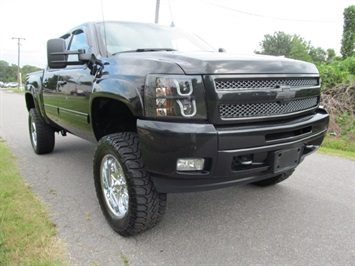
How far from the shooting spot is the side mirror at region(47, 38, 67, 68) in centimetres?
295

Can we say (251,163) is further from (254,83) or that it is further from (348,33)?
(348,33)

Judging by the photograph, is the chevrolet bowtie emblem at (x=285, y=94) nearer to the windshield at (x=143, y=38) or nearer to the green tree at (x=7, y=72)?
the windshield at (x=143, y=38)

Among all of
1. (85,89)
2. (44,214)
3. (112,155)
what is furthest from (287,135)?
(44,214)

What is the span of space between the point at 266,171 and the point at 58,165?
11.2 feet

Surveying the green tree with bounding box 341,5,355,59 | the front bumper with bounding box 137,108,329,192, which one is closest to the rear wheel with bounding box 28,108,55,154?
the front bumper with bounding box 137,108,329,192

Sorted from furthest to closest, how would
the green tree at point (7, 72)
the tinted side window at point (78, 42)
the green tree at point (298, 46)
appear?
the green tree at point (7, 72), the green tree at point (298, 46), the tinted side window at point (78, 42)

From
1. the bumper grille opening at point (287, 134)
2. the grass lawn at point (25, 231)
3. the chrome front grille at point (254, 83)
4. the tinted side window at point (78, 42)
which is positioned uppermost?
the tinted side window at point (78, 42)

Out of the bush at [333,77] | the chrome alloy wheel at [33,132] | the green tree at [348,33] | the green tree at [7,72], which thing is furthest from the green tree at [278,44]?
the green tree at [7,72]

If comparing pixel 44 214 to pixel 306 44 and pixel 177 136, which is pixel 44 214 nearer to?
pixel 177 136

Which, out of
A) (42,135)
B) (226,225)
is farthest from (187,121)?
(42,135)

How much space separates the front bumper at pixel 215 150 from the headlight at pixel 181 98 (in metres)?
0.08

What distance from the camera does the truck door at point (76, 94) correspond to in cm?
308

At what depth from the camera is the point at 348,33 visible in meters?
29.8

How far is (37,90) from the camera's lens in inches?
192
